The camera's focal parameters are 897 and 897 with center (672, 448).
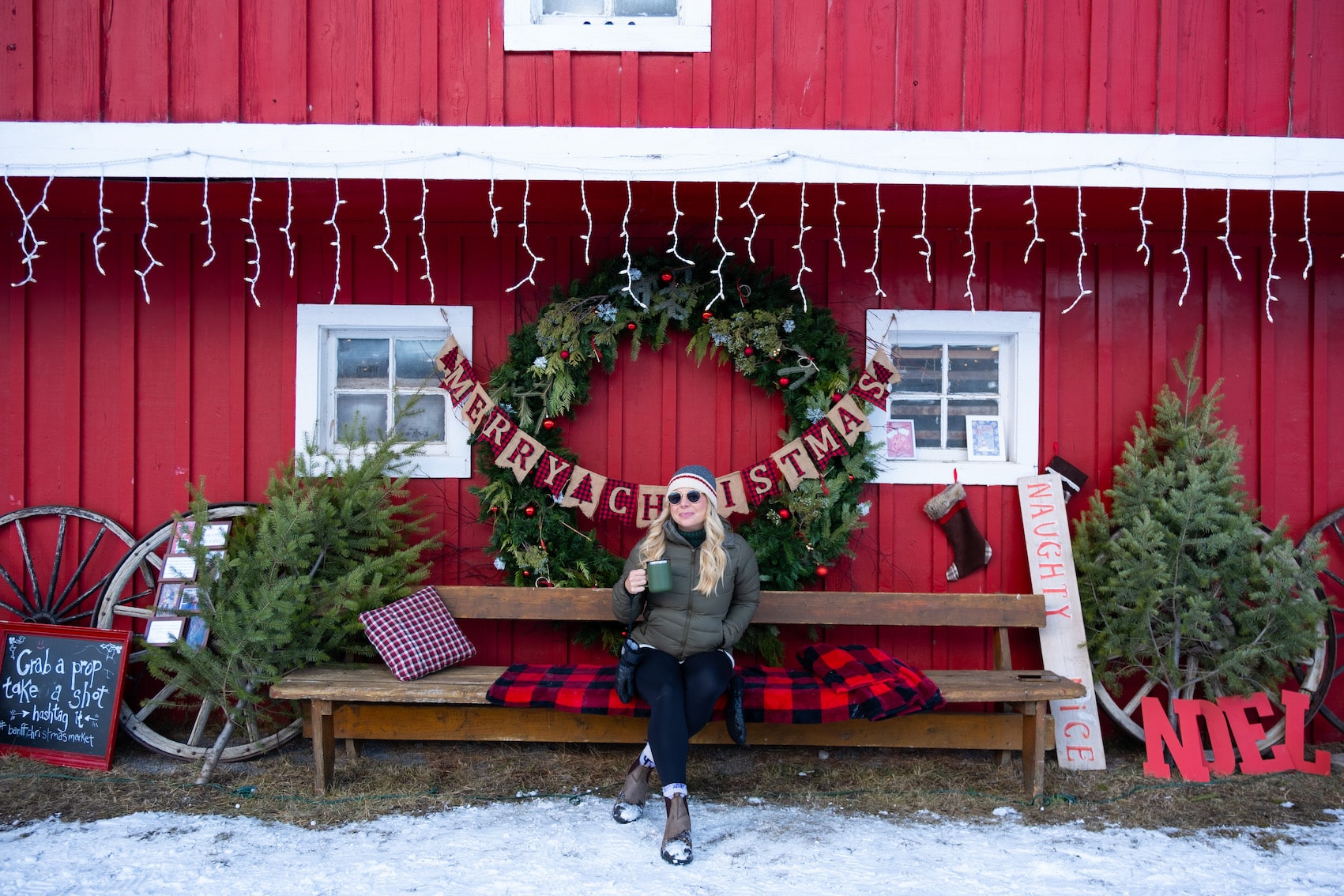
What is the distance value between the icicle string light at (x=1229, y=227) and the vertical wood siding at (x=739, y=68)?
32cm

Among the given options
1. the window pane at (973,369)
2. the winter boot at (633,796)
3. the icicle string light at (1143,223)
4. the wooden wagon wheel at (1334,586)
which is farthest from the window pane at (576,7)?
the wooden wagon wheel at (1334,586)

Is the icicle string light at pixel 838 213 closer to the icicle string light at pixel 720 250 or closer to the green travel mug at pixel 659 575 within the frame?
the icicle string light at pixel 720 250

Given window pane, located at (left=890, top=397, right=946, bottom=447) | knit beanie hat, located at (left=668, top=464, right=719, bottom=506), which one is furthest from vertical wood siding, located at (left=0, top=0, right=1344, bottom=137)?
knit beanie hat, located at (left=668, top=464, right=719, bottom=506)

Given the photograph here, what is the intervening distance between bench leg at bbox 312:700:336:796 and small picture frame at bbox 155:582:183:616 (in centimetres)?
94

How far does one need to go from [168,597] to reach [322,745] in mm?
1112

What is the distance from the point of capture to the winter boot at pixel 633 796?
11.4 feet

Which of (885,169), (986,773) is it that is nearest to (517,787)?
(986,773)

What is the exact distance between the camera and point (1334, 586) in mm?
4672

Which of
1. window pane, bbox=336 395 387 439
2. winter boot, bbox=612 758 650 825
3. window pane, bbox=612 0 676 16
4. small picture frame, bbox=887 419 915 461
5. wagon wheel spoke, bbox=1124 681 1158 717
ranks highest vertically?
window pane, bbox=612 0 676 16

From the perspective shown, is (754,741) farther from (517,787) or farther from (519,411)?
(519,411)

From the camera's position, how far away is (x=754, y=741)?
3871 mm

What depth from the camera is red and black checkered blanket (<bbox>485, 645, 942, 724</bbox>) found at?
11.9ft

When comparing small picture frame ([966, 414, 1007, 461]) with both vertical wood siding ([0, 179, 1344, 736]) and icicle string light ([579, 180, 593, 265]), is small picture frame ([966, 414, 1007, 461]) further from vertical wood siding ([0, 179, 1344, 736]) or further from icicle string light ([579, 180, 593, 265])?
icicle string light ([579, 180, 593, 265])

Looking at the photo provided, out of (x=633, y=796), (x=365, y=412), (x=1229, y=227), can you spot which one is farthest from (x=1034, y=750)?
(x=365, y=412)
